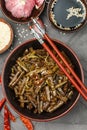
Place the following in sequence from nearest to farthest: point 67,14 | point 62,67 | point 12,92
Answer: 1. point 62,67
2. point 12,92
3. point 67,14

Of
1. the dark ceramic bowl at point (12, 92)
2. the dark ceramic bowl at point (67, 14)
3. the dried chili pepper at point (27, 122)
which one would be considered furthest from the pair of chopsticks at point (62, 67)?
the dried chili pepper at point (27, 122)

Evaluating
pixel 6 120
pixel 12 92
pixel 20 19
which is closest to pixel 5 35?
pixel 20 19

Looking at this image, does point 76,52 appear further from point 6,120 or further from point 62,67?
point 6,120

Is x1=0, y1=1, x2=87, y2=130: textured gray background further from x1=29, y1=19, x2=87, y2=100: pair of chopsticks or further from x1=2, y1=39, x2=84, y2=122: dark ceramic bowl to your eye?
x1=29, y1=19, x2=87, y2=100: pair of chopsticks

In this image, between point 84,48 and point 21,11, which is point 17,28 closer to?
point 21,11

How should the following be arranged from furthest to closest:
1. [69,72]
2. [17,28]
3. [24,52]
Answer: [17,28] → [24,52] → [69,72]

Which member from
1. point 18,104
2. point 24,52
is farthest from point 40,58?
point 18,104
